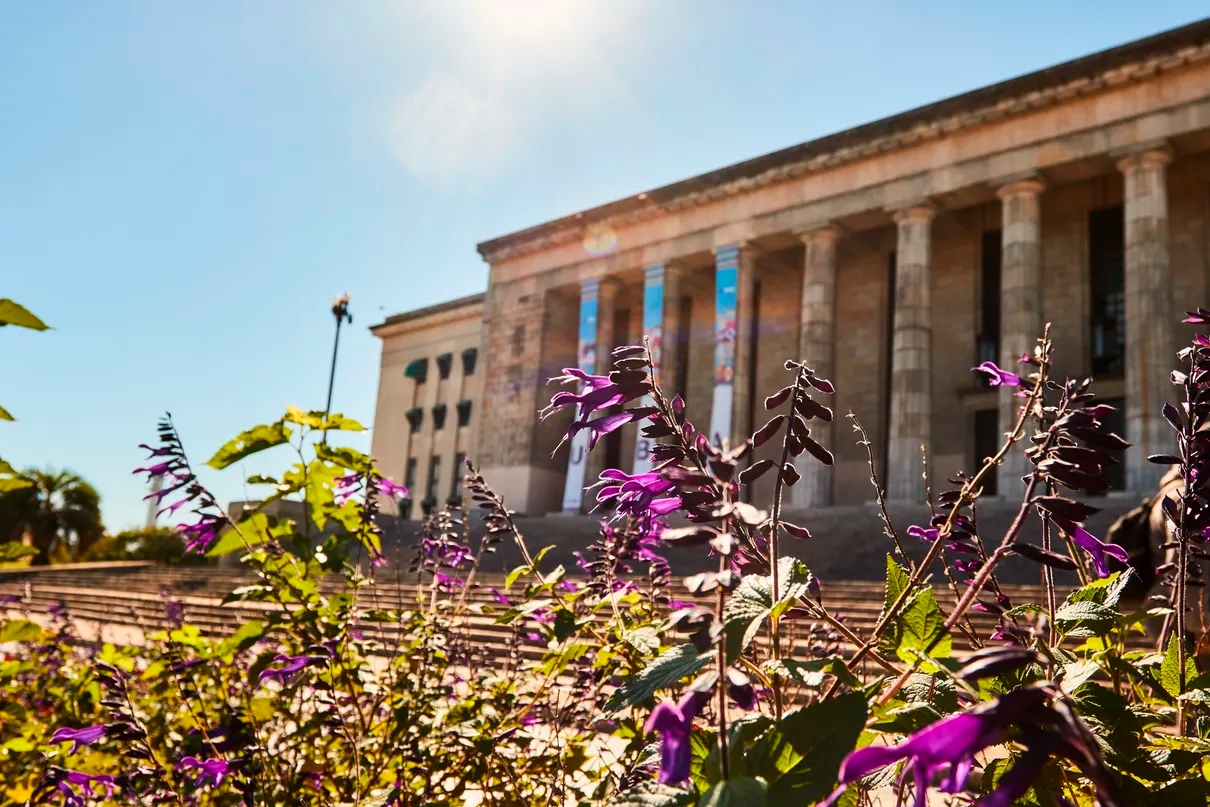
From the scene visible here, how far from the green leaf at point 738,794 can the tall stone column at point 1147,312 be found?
22863mm

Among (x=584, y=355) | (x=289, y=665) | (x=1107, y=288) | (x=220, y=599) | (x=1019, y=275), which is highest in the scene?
(x=1107, y=288)

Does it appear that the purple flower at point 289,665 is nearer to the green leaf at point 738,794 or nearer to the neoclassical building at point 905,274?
the green leaf at point 738,794

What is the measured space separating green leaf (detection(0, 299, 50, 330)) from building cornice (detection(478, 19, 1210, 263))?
2596 cm

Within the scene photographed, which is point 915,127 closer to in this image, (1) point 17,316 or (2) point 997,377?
(2) point 997,377

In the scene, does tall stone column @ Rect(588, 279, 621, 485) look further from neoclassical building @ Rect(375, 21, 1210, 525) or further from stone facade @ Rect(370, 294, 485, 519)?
stone facade @ Rect(370, 294, 485, 519)

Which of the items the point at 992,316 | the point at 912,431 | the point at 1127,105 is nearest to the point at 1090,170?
the point at 1127,105

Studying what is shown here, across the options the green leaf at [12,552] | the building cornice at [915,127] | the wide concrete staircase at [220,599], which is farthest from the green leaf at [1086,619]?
the building cornice at [915,127]

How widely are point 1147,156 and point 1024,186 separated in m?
2.87

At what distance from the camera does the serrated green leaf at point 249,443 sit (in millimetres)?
2996

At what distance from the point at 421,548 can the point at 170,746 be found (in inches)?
52.8

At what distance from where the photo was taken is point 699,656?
3.26 ft

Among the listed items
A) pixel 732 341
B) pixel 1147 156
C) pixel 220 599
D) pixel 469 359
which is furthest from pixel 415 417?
pixel 1147 156

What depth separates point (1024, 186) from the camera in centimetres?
2389

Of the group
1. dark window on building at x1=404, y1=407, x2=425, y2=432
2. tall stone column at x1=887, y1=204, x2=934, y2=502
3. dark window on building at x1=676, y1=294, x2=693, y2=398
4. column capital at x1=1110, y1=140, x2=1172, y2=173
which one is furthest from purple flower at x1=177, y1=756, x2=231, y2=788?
dark window on building at x1=404, y1=407, x2=425, y2=432
